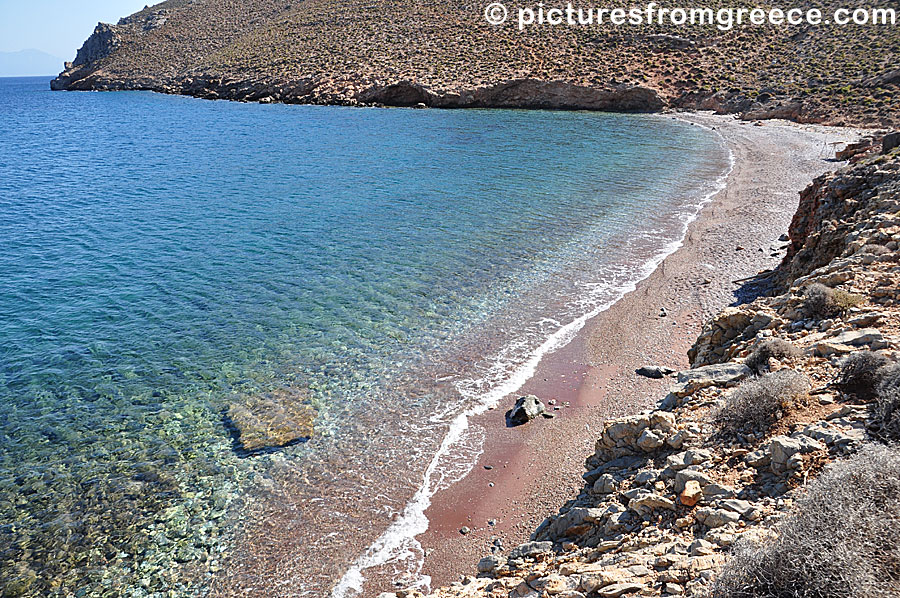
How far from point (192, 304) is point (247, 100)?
6347 cm

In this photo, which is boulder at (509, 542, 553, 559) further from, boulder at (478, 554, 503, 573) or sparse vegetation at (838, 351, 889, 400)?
sparse vegetation at (838, 351, 889, 400)

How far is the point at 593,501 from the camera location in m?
6.91

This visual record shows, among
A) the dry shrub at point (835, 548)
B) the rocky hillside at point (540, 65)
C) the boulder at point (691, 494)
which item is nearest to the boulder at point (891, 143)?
the boulder at point (691, 494)

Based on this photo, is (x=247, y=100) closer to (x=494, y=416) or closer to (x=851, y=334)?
(x=494, y=416)

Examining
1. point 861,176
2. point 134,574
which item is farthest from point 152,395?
point 861,176

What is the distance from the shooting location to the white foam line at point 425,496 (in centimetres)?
791

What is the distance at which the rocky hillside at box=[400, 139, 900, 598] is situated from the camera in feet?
12.7

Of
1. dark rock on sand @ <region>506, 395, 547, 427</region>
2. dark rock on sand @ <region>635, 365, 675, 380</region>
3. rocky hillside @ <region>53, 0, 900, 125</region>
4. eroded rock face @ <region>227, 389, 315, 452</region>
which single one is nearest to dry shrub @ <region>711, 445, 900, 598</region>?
dark rock on sand @ <region>506, 395, 547, 427</region>

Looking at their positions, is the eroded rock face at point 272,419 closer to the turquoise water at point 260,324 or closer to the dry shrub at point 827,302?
the turquoise water at point 260,324

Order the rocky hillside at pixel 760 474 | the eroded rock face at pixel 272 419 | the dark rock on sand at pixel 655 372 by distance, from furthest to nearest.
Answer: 1. the dark rock on sand at pixel 655 372
2. the eroded rock face at pixel 272 419
3. the rocky hillside at pixel 760 474

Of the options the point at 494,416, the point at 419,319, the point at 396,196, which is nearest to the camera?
the point at 494,416

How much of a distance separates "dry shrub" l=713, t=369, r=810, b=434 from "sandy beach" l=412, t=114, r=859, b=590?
3.34m

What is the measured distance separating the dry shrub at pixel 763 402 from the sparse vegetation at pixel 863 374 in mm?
397

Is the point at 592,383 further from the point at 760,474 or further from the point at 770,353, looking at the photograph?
the point at 760,474
